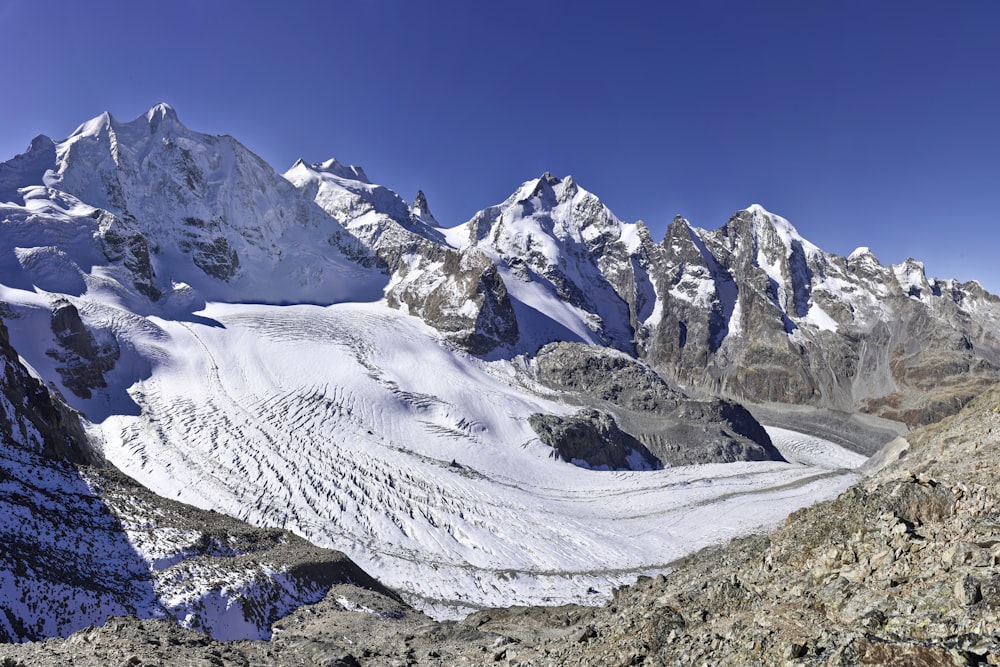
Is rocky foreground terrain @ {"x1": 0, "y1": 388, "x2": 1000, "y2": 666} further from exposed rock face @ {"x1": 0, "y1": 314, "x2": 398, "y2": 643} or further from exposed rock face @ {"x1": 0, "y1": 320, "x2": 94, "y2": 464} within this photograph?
exposed rock face @ {"x1": 0, "y1": 320, "x2": 94, "y2": 464}

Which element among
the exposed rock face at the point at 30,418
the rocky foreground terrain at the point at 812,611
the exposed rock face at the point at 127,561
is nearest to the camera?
the rocky foreground terrain at the point at 812,611

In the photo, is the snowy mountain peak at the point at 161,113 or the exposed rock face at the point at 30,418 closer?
the exposed rock face at the point at 30,418

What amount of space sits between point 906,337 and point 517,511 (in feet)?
522

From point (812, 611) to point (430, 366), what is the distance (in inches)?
3615

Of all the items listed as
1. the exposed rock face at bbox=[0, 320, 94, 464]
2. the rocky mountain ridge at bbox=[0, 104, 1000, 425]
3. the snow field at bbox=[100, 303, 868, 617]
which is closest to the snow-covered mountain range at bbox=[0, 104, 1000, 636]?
the snow field at bbox=[100, 303, 868, 617]

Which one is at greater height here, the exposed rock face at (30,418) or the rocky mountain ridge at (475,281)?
the rocky mountain ridge at (475,281)

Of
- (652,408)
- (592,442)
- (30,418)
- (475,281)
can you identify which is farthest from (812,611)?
(475,281)

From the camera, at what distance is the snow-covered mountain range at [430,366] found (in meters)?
52.2

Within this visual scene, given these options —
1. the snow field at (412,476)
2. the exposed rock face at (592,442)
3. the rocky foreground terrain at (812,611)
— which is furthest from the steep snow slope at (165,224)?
the rocky foreground terrain at (812,611)

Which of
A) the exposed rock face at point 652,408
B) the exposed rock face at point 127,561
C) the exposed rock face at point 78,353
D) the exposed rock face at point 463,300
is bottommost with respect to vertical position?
the exposed rock face at point 127,561

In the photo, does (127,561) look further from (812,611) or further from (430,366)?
(430,366)

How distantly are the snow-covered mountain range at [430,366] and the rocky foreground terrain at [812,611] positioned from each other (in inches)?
285

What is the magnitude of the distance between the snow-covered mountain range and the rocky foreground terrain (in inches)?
285

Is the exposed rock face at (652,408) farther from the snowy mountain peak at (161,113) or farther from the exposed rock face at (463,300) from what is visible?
the snowy mountain peak at (161,113)
